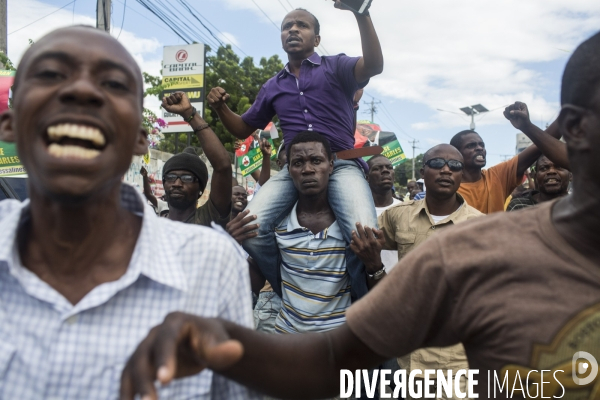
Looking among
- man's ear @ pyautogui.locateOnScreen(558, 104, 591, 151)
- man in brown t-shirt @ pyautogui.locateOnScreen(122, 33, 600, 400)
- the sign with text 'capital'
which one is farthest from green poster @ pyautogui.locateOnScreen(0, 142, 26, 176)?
the sign with text 'capital'

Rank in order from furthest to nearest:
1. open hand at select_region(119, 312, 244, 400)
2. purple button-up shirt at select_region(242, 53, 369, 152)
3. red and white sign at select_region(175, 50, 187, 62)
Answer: red and white sign at select_region(175, 50, 187, 62)
purple button-up shirt at select_region(242, 53, 369, 152)
open hand at select_region(119, 312, 244, 400)

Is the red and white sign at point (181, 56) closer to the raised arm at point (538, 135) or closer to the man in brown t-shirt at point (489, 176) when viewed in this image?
the man in brown t-shirt at point (489, 176)

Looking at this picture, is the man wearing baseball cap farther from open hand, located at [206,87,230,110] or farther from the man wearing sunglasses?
the man wearing sunglasses

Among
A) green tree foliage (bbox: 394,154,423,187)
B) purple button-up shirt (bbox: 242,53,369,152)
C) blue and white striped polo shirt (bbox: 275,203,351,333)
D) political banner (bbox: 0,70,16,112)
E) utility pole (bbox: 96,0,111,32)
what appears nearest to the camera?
blue and white striped polo shirt (bbox: 275,203,351,333)

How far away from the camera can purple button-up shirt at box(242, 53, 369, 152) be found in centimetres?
356

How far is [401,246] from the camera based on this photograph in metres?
3.74

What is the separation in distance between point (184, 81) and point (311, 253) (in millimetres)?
11059

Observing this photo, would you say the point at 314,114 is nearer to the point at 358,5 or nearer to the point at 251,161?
the point at 358,5

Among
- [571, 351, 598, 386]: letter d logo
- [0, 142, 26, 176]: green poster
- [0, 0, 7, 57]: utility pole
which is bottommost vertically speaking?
[571, 351, 598, 386]: letter d logo

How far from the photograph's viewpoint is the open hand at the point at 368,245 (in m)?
3.08

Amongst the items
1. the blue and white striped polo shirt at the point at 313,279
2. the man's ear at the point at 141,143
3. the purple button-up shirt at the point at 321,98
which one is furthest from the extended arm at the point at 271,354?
the purple button-up shirt at the point at 321,98

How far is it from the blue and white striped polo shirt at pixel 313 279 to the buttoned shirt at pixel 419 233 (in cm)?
63

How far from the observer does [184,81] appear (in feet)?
44.0

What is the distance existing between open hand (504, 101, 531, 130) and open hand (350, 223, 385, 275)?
4.83ft
